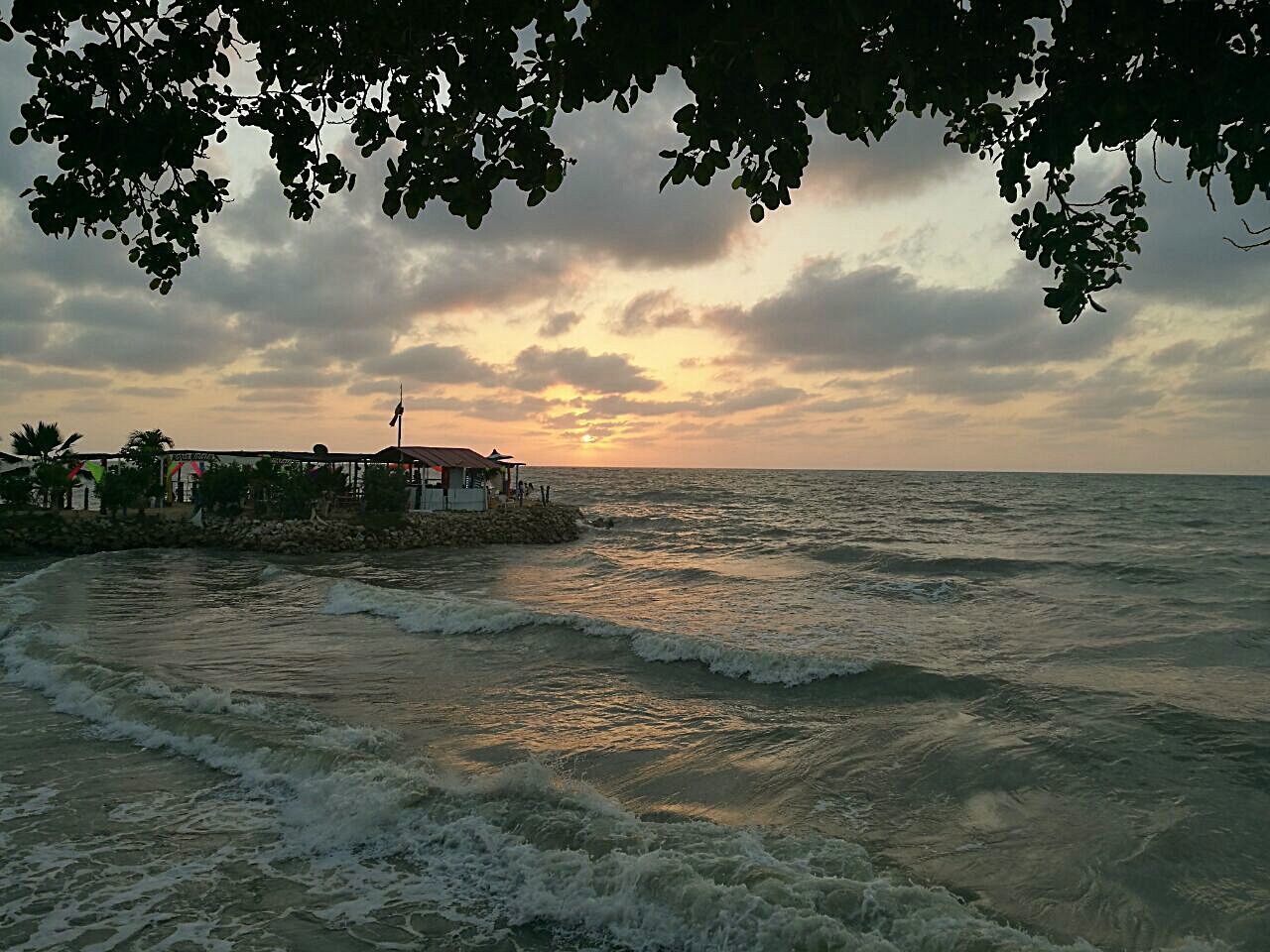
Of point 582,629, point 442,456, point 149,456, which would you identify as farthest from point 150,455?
point 582,629

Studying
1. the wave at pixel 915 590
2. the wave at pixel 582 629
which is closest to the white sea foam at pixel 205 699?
the wave at pixel 582 629

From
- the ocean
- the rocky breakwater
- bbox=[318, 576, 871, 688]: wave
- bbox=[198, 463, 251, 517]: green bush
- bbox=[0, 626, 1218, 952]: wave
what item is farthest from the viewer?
bbox=[198, 463, 251, 517]: green bush

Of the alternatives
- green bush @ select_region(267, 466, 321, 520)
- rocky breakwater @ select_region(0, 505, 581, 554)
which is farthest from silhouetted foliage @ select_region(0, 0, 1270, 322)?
green bush @ select_region(267, 466, 321, 520)

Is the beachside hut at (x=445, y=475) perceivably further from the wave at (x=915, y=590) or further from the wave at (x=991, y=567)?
the wave at (x=915, y=590)

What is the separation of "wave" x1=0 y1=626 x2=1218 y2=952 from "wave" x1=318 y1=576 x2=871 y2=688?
20.7 feet

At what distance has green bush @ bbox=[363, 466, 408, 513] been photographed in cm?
4100

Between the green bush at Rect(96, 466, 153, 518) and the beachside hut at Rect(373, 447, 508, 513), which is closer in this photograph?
the green bush at Rect(96, 466, 153, 518)

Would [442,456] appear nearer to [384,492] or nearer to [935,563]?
[384,492]

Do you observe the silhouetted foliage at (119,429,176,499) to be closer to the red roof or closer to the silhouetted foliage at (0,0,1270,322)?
the red roof

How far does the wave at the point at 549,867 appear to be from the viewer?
5578 millimetres

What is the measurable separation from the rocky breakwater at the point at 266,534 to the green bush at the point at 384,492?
3.67 feet

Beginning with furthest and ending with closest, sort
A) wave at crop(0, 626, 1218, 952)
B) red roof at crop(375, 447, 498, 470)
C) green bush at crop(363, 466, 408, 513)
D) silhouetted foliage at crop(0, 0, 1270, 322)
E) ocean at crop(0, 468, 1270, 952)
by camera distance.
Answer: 1. red roof at crop(375, 447, 498, 470)
2. green bush at crop(363, 466, 408, 513)
3. ocean at crop(0, 468, 1270, 952)
4. wave at crop(0, 626, 1218, 952)
5. silhouetted foliage at crop(0, 0, 1270, 322)

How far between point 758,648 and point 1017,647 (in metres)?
5.64

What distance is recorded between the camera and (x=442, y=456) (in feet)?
152
